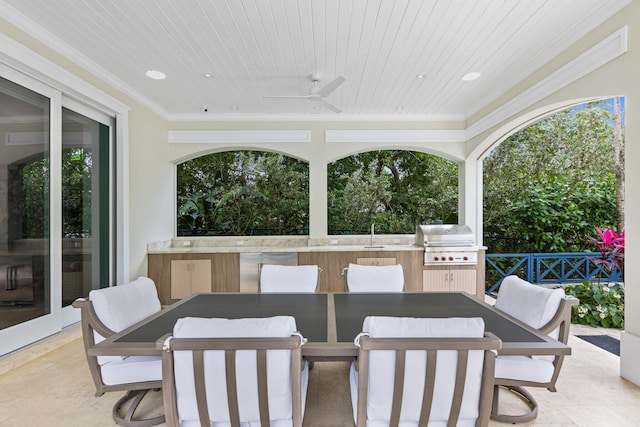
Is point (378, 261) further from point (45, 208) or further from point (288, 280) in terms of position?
point (45, 208)

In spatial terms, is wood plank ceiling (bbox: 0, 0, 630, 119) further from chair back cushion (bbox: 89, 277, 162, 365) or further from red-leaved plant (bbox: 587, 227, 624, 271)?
red-leaved plant (bbox: 587, 227, 624, 271)

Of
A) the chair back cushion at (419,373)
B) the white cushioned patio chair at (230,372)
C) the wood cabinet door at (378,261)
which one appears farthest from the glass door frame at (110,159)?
the chair back cushion at (419,373)

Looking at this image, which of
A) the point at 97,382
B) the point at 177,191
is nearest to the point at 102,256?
the point at 177,191

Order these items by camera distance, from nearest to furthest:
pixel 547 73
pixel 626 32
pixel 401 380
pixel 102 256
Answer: pixel 401 380 < pixel 626 32 < pixel 547 73 < pixel 102 256

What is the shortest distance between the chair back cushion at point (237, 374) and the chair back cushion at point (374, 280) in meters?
1.43

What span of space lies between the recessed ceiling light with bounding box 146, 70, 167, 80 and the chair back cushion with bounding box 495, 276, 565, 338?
12.0 ft

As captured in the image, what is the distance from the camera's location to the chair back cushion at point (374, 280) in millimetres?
2641

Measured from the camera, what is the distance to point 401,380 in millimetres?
1233

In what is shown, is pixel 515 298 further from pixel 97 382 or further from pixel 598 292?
pixel 598 292

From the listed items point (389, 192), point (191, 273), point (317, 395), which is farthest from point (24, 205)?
point (389, 192)

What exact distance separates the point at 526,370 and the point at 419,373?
2.76 feet

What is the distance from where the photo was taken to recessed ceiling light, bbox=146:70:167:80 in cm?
337

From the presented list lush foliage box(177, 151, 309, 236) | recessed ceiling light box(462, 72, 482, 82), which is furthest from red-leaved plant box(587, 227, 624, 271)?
lush foliage box(177, 151, 309, 236)

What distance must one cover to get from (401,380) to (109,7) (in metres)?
2.93
